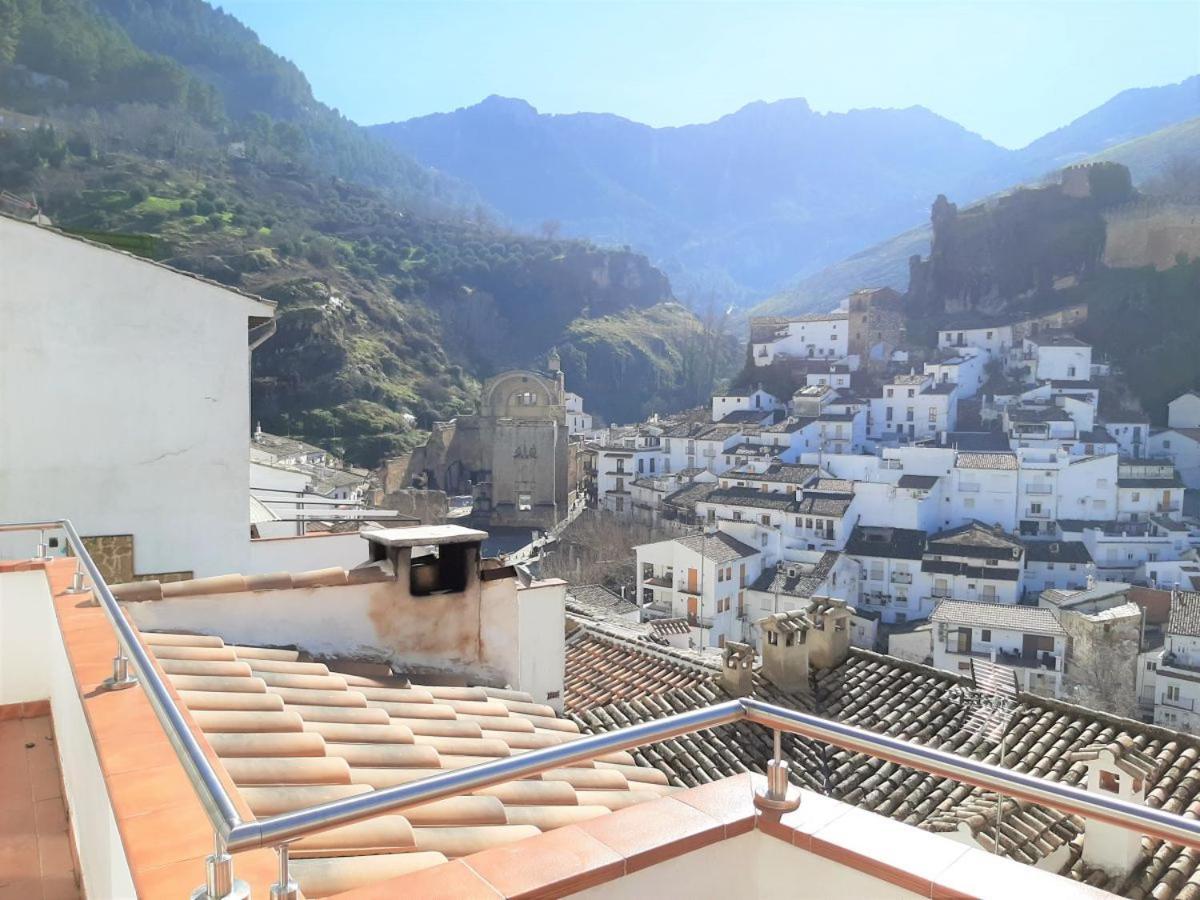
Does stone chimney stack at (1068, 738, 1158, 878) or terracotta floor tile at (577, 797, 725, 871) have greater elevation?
terracotta floor tile at (577, 797, 725, 871)

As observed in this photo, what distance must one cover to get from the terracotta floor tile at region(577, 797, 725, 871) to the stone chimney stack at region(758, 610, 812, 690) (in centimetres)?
759

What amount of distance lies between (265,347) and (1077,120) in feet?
638

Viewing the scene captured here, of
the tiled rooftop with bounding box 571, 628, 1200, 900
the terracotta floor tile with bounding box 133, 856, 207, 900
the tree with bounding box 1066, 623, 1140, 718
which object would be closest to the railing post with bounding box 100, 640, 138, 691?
the terracotta floor tile with bounding box 133, 856, 207, 900

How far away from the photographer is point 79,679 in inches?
96.2

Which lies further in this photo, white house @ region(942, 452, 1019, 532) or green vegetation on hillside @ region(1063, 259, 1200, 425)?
green vegetation on hillside @ region(1063, 259, 1200, 425)

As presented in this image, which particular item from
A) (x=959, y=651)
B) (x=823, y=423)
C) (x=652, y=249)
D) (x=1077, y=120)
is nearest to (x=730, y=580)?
(x=959, y=651)

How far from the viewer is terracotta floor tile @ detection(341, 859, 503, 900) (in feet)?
5.67

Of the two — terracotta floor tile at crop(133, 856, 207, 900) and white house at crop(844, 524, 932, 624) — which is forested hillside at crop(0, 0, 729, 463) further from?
terracotta floor tile at crop(133, 856, 207, 900)

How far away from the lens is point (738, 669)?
9281 mm

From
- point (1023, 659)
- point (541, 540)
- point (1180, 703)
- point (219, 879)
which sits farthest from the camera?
point (541, 540)

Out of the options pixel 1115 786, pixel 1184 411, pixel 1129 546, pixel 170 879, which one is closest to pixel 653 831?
pixel 170 879

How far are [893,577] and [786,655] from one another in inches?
1021

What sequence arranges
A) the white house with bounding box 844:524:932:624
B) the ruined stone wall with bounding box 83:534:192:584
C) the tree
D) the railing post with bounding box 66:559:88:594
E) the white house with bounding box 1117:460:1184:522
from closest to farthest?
the railing post with bounding box 66:559:88:594, the ruined stone wall with bounding box 83:534:192:584, the tree, the white house with bounding box 844:524:932:624, the white house with bounding box 1117:460:1184:522

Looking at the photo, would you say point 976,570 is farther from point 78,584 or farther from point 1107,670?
point 78,584
